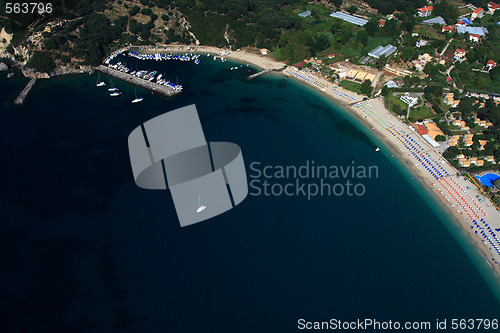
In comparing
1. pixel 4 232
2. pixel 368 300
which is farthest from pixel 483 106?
pixel 4 232

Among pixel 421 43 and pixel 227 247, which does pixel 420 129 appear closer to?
pixel 421 43

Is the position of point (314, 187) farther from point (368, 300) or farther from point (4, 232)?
point (4, 232)

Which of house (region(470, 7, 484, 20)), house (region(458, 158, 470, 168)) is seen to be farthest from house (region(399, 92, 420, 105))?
house (region(470, 7, 484, 20))

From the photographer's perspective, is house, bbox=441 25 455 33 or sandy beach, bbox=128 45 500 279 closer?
sandy beach, bbox=128 45 500 279

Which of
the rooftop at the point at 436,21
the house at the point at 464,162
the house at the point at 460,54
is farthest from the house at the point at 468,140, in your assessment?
the rooftop at the point at 436,21

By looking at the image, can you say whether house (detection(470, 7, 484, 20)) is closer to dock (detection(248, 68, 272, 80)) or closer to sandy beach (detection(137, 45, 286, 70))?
sandy beach (detection(137, 45, 286, 70))

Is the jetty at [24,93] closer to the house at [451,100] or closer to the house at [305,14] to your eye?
the house at [305,14]
